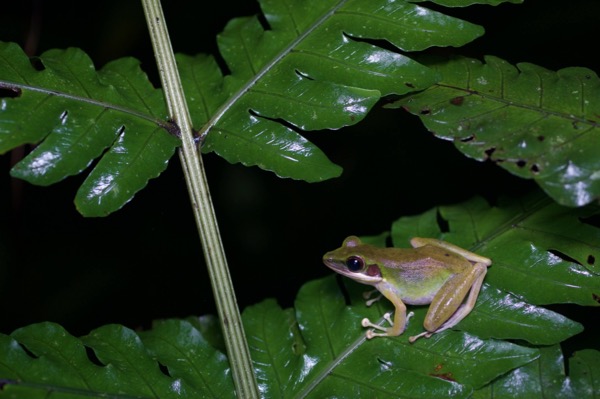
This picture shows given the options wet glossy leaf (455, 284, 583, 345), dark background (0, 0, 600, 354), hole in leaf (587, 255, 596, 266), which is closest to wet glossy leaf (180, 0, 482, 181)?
wet glossy leaf (455, 284, 583, 345)

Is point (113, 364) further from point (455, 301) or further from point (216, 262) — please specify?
point (455, 301)

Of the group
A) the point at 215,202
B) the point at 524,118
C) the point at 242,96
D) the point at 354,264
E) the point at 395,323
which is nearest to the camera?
the point at 524,118

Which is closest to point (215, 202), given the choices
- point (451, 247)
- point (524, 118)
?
point (451, 247)

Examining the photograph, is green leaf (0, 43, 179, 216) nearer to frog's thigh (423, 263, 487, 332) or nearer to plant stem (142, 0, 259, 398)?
plant stem (142, 0, 259, 398)

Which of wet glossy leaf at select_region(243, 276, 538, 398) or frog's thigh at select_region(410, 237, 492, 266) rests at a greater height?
frog's thigh at select_region(410, 237, 492, 266)

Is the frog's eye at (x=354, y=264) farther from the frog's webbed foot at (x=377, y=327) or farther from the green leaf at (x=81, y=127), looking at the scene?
the green leaf at (x=81, y=127)
